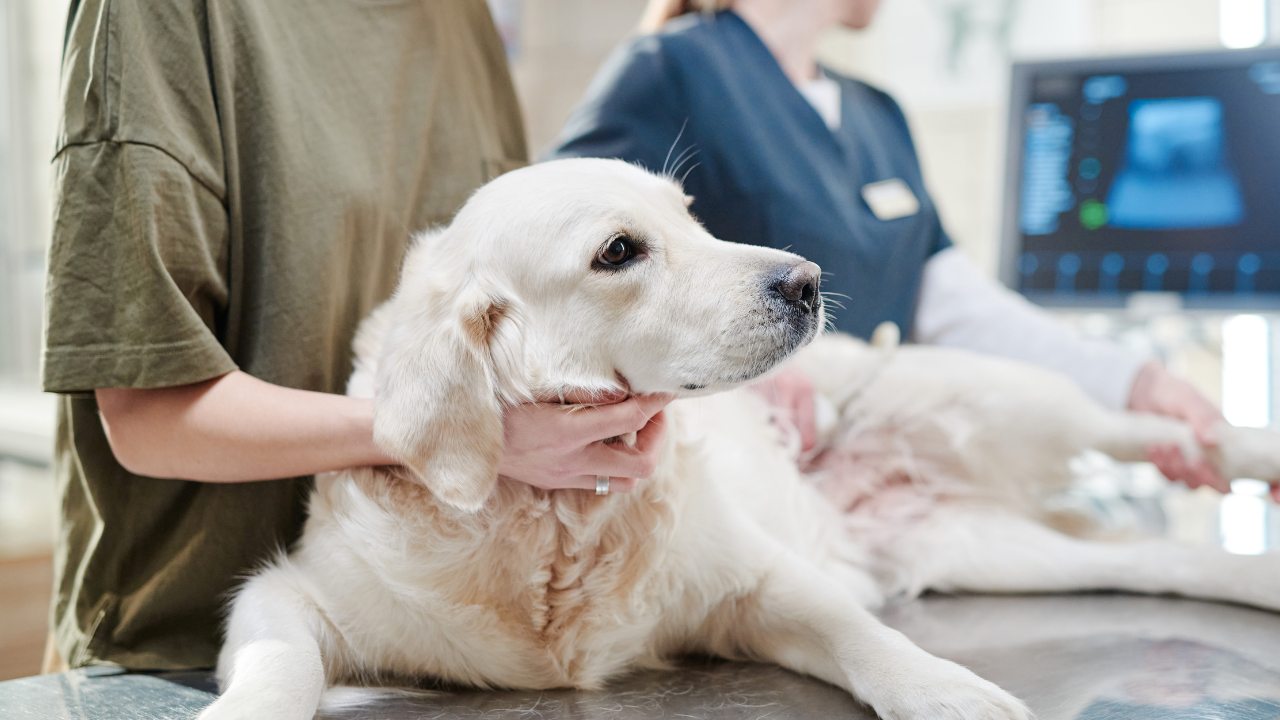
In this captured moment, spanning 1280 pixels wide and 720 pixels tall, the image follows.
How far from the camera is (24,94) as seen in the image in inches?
105

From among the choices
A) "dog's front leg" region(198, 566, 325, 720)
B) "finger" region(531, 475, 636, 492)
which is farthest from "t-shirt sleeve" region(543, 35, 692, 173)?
"dog's front leg" region(198, 566, 325, 720)

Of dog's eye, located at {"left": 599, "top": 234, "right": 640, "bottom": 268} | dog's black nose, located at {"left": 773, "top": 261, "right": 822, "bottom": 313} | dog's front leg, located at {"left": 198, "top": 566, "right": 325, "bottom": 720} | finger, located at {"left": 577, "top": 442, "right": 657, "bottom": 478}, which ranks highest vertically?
dog's eye, located at {"left": 599, "top": 234, "right": 640, "bottom": 268}

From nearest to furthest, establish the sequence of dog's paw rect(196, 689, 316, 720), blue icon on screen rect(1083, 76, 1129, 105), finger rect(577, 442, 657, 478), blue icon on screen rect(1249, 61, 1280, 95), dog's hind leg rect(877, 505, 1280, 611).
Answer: dog's paw rect(196, 689, 316, 720)
finger rect(577, 442, 657, 478)
dog's hind leg rect(877, 505, 1280, 611)
blue icon on screen rect(1249, 61, 1280, 95)
blue icon on screen rect(1083, 76, 1129, 105)

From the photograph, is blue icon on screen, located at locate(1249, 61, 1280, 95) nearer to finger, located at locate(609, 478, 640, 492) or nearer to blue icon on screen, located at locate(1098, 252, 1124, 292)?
blue icon on screen, located at locate(1098, 252, 1124, 292)

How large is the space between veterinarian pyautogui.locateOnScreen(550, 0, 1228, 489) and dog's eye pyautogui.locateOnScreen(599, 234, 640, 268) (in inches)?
19.7

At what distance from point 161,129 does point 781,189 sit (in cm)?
89

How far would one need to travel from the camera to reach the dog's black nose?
671 mm

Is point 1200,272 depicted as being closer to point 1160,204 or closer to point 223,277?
point 1160,204

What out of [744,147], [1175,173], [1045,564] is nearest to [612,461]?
[1045,564]

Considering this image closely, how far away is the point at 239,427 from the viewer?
28.5 inches

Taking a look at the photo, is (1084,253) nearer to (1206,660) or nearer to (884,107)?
(884,107)

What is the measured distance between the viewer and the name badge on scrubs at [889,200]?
1.46 m

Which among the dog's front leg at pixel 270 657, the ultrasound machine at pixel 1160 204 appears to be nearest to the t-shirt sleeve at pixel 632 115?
the dog's front leg at pixel 270 657

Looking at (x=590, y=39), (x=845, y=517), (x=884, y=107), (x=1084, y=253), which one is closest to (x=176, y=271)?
(x=845, y=517)
